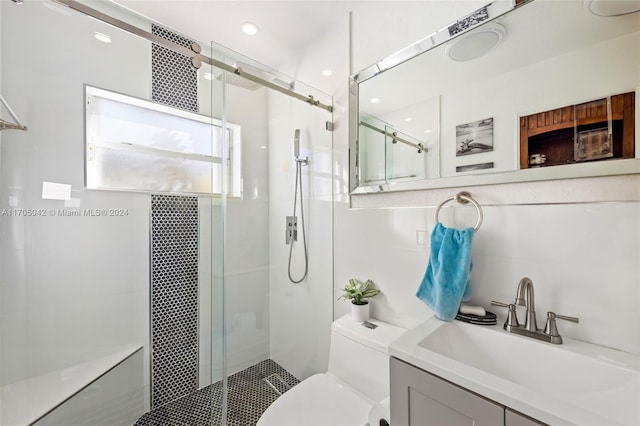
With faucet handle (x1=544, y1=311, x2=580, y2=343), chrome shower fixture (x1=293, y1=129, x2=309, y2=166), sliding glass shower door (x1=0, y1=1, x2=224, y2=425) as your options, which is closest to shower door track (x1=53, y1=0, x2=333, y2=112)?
sliding glass shower door (x1=0, y1=1, x2=224, y2=425)

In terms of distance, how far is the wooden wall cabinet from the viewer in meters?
0.74

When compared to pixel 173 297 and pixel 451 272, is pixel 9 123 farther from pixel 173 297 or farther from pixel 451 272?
pixel 451 272

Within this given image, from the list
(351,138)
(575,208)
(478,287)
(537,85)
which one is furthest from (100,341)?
(537,85)

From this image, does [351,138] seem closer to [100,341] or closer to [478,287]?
[478,287]

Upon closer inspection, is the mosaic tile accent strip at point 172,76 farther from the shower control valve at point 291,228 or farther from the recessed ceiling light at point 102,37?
the shower control valve at point 291,228

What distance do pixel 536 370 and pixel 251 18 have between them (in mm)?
2159

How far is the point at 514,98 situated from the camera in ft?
3.06

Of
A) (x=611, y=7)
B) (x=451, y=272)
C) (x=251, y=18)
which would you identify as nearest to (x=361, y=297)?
(x=451, y=272)

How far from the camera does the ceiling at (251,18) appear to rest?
145 cm

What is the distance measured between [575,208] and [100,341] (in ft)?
7.66

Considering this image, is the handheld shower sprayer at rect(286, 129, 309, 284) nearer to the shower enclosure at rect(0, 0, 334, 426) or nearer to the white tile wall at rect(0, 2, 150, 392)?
the shower enclosure at rect(0, 0, 334, 426)

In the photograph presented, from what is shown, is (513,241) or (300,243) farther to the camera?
(300,243)

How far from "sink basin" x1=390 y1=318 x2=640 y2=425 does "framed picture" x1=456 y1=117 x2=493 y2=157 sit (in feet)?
2.24

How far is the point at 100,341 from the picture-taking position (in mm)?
1458
